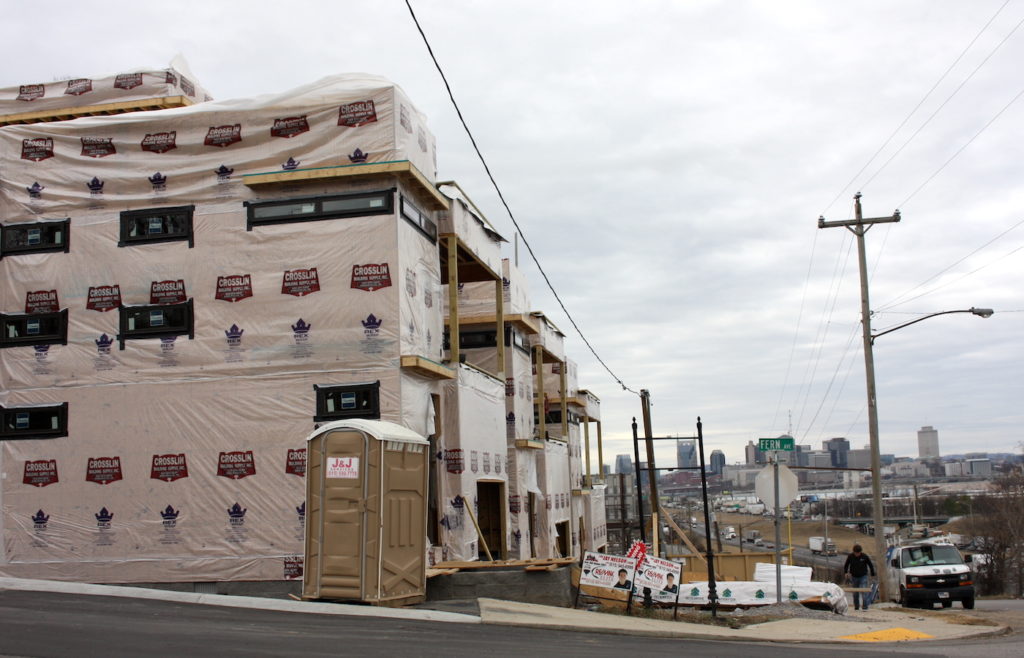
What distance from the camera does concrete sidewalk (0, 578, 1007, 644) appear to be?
12.7m

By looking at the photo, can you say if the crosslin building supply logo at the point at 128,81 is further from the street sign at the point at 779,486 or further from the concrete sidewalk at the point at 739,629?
the street sign at the point at 779,486

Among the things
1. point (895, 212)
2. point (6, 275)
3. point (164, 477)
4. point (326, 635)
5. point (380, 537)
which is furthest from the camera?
point (895, 212)

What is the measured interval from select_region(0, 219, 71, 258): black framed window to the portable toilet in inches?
352

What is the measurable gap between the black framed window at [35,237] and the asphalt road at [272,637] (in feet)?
27.9

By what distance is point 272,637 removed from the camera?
408 inches

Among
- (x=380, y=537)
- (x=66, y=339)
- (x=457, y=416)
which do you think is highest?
(x=66, y=339)

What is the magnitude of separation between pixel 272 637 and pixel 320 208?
33.1 ft

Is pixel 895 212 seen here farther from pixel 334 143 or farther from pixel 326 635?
pixel 326 635

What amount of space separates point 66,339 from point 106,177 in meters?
3.38

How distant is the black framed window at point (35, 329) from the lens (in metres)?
19.1

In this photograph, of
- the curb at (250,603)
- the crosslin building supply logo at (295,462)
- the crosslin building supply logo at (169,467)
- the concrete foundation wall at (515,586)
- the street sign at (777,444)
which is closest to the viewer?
the curb at (250,603)

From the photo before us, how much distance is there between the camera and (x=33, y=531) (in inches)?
734

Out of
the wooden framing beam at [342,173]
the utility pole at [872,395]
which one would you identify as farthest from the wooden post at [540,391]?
the wooden framing beam at [342,173]

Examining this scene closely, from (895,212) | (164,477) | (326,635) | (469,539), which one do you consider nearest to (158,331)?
(164,477)
